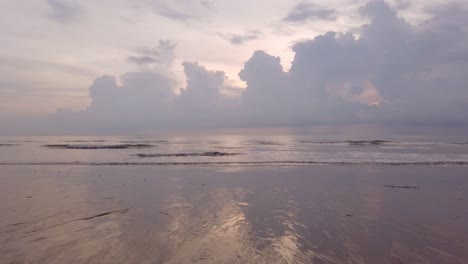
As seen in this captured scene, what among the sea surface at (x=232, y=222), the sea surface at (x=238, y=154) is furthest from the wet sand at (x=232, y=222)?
the sea surface at (x=238, y=154)

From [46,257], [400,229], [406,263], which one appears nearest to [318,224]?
[400,229]

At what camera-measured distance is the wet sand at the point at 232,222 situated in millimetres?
7379

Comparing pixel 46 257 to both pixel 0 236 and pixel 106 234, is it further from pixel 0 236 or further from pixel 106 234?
pixel 0 236

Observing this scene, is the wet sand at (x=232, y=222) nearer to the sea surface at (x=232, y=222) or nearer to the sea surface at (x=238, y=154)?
the sea surface at (x=232, y=222)

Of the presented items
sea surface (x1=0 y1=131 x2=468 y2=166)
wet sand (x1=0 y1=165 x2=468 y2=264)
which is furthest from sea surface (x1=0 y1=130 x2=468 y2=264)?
sea surface (x1=0 y1=131 x2=468 y2=166)

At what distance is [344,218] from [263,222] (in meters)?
2.64

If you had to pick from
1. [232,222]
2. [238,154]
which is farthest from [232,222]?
[238,154]

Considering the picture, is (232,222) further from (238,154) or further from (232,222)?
(238,154)

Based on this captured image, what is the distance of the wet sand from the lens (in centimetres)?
738

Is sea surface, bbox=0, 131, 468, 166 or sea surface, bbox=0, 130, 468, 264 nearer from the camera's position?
sea surface, bbox=0, 130, 468, 264

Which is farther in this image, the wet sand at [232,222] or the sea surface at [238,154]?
the sea surface at [238,154]

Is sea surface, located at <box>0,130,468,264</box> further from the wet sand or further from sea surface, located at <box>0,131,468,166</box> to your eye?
sea surface, located at <box>0,131,468,166</box>

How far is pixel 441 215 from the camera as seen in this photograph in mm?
11180

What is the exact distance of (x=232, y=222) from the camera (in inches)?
397
